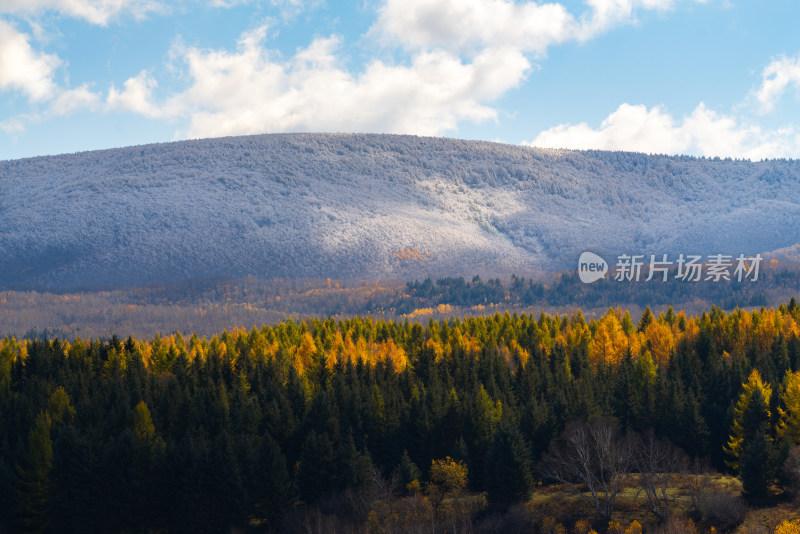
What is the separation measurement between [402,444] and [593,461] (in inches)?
840

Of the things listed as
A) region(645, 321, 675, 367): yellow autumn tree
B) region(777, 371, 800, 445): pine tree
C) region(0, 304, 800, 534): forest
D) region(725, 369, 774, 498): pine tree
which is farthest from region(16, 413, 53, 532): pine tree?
region(645, 321, 675, 367): yellow autumn tree

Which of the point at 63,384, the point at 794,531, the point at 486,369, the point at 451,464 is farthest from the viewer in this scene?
the point at 486,369

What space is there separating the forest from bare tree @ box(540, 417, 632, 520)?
0.31m

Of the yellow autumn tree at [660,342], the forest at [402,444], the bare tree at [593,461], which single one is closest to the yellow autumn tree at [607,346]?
the yellow autumn tree at [660,342]

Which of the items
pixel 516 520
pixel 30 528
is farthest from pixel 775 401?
pixel 30 528

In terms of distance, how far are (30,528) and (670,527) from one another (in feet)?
199

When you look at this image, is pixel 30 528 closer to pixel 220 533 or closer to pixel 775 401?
pixel 220 533

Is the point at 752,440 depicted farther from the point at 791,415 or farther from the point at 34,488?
the point at 34,488

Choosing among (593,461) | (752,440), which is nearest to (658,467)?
(593,461)

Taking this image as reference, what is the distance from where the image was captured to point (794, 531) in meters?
80.1

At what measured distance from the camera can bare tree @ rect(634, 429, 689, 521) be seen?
8695 cm

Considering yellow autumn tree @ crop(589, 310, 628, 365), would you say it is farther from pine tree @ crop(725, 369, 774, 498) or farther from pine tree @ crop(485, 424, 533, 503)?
pine tree @ crop(485, 424, 533, 503)

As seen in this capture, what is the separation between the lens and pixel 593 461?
9619cm

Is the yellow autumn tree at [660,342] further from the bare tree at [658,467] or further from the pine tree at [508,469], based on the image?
the pine tree at [508,469]
